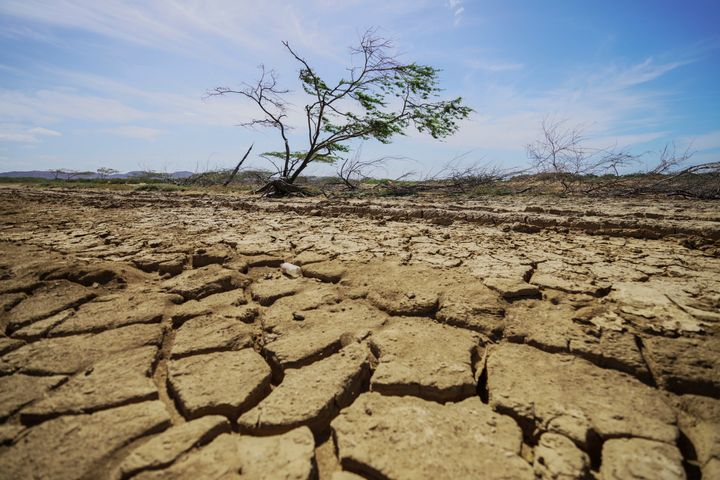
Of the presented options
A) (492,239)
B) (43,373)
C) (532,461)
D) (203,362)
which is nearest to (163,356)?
(203,362)

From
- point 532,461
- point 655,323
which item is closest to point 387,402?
point 532,461

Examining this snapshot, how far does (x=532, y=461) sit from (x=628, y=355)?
587 millimetres

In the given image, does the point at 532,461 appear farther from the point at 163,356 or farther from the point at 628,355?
the point at 163,356

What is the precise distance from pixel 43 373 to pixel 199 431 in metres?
0.67

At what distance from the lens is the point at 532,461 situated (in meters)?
0.81

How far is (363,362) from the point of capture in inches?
45.2

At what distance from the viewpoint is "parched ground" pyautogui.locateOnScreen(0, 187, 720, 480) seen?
809mm

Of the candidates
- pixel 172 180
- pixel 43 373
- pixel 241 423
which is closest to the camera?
pixel 241 423

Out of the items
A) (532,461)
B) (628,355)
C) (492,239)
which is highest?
(492,239)

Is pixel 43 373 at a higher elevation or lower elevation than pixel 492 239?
lower

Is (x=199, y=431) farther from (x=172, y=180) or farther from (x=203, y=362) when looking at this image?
(x=172, y=180)

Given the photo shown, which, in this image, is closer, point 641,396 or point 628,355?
point 641,396

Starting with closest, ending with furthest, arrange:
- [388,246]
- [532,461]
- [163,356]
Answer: [532,461]
[163,356]
[388,246]

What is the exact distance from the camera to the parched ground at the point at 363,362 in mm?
809
